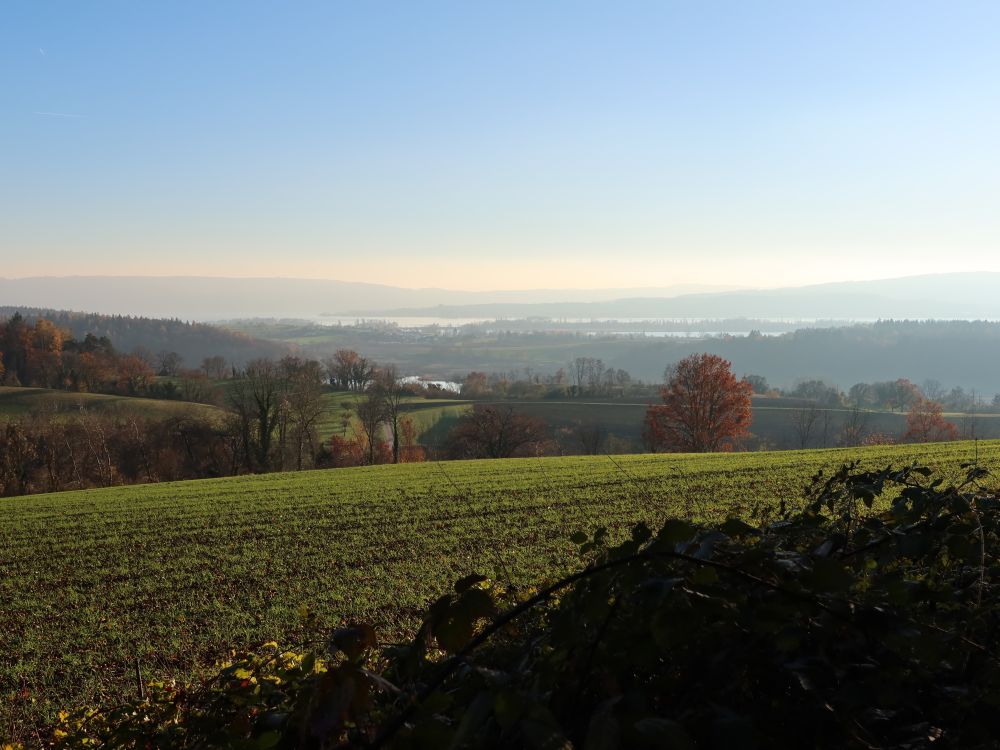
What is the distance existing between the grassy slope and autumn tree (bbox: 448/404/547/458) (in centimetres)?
2431

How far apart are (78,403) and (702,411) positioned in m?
57.4

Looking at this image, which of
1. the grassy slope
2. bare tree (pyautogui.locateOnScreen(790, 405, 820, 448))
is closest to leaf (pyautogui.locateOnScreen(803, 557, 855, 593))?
the grassy slope

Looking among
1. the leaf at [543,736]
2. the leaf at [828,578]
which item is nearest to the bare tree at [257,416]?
the leaf at [828,578]

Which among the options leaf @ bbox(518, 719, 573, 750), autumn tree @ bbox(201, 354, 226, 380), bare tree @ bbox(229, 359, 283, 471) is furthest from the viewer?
autumn tree @ bbox(201, 354, 226, 380)

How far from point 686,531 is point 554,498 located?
21.5 m

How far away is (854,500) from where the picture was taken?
2457 millimetres

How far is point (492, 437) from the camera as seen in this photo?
50906mm

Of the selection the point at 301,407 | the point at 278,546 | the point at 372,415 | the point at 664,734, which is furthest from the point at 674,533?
the point at 372,415

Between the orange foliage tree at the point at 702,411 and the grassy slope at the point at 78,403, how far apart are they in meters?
39.4

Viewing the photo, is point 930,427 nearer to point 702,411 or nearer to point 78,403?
point 702,411

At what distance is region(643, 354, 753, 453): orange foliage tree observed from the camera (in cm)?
5141

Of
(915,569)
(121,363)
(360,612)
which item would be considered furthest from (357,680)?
(121,363)

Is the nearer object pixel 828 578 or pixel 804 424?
pixel 828 578

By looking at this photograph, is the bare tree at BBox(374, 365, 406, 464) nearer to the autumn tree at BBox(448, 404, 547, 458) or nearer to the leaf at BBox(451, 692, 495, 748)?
the autumn tree at BBox(448, 404, 547, 458)
